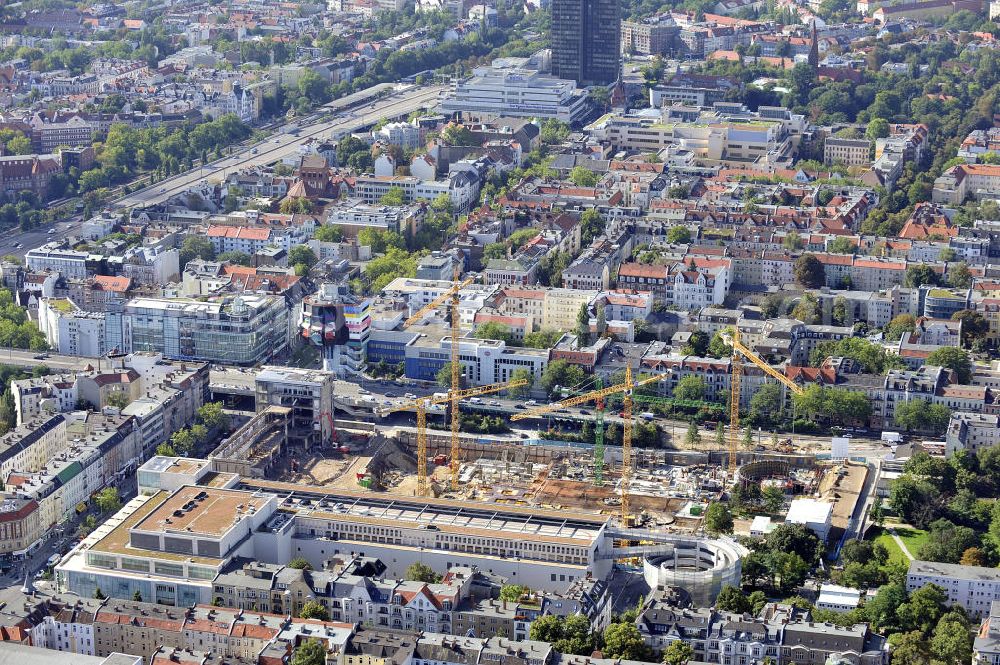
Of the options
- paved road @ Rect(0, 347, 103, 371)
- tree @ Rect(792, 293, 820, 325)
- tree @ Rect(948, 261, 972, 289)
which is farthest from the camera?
tree @ Rect(948, 261, 972, 289)

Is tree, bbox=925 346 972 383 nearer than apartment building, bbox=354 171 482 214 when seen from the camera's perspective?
Yes

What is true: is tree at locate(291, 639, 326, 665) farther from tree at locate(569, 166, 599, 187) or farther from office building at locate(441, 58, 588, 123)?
office building at locate(441, 58, 588, 123)

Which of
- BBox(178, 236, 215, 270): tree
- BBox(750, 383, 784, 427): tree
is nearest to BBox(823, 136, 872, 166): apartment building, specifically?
BBox(178, 236, 215, 270): tree

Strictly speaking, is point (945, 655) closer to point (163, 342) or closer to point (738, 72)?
point (163, 342)

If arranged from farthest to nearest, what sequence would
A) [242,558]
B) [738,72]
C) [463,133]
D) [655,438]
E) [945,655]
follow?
[738,72] < [463,133] < [655,438] < [242,558] < [945,655]

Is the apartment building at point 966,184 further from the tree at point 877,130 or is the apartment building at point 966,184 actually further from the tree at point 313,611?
the tree at point 313,611

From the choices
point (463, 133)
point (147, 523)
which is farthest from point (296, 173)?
point (147, 523)

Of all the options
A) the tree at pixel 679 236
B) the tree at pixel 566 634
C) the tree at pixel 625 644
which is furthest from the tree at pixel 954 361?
the tree at pixel 566 634

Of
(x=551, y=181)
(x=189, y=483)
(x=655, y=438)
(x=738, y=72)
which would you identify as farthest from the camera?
(x=738, y=72)
